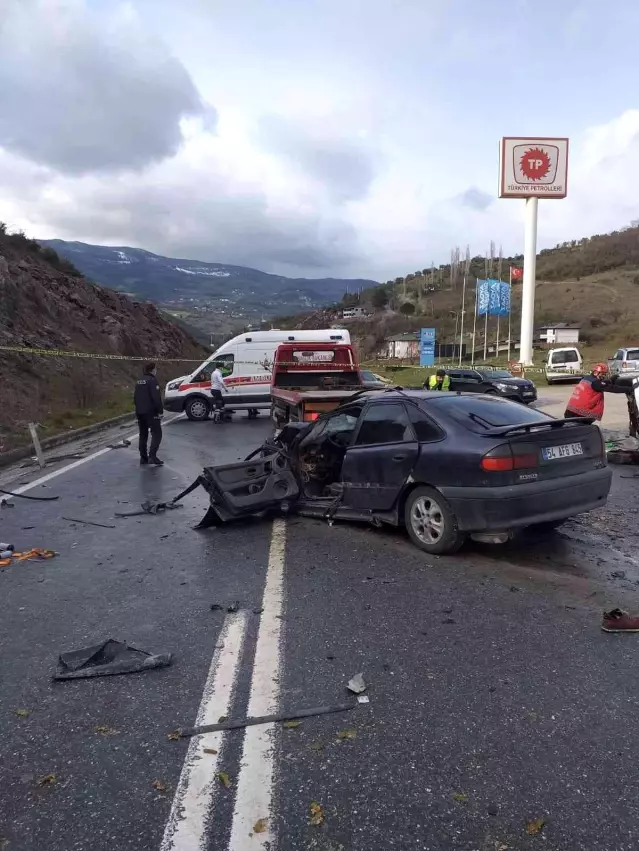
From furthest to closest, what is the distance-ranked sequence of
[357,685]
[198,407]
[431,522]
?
[198,407] → [431,522] → [357,685]

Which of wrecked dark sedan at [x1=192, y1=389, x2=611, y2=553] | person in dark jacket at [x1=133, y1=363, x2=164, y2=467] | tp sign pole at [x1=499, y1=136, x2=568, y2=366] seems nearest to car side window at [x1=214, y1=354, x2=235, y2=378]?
person in dark jacket at [x1=133, y1=363, x2=164, y2=467]

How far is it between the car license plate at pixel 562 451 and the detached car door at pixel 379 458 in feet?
3.57

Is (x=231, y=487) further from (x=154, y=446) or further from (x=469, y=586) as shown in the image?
(x=154, y=446)

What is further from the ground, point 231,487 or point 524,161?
point 524,161

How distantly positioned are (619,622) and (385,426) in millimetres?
2896

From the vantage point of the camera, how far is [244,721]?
322cm

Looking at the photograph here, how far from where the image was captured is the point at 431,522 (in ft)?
19.1

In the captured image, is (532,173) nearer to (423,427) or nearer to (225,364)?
(225,364)

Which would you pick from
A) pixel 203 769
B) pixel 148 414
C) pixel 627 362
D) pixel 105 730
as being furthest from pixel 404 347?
pixel 203 769

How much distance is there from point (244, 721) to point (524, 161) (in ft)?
148

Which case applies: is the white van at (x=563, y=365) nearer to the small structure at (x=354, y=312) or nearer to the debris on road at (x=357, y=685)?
the debris on road at (x=357, y=685)

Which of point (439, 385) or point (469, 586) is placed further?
point (439, 385)

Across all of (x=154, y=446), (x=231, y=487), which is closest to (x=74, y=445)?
(x=154, y=446)

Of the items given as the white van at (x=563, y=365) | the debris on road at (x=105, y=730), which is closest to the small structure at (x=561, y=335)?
the white van at (x=563, y=365)
